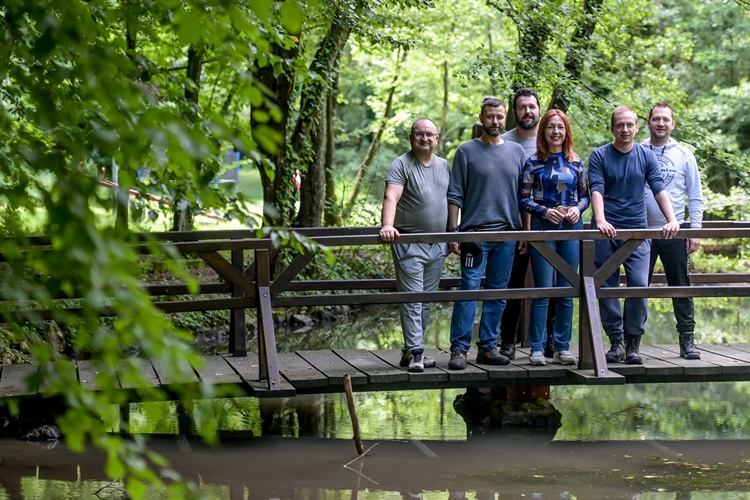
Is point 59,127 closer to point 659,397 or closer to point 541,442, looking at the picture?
point 541,442

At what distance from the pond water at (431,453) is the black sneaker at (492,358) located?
28.4 inches

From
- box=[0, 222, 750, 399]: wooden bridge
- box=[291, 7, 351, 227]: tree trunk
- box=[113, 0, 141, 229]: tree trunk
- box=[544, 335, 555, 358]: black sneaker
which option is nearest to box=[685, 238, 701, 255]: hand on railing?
box=[0, 222, 750, 399]: wooden bridge

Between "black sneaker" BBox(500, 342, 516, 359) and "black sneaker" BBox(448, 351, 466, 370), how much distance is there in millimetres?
504

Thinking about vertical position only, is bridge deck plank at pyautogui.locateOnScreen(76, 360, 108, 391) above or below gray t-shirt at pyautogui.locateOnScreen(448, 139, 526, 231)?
below

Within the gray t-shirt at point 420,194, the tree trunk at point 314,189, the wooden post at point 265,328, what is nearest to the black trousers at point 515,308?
the gray t-shirt at point 420,194

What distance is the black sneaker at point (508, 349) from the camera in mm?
8273

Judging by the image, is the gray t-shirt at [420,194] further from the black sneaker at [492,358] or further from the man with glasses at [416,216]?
the black sneaker at [492,358]

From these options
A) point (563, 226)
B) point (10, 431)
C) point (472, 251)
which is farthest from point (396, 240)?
point (10, 431)

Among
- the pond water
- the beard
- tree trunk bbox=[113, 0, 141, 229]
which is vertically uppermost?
the beard

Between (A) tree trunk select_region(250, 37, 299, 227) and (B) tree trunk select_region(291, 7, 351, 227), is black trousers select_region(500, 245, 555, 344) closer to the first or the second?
(A) tree trunk select_region(250, 37, 299, 227)

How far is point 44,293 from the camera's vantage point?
101 inches

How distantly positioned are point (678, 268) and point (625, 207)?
74 centimetres

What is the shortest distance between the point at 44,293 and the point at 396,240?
16.2 feet

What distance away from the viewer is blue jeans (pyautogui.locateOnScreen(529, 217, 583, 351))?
7922mm
